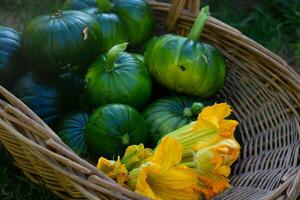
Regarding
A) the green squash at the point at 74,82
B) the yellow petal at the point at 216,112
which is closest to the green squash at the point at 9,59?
the green squash at the point at 74,82

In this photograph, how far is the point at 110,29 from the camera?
198 cm

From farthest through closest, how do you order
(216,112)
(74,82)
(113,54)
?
(74,82) < (113,54) < (216,112)

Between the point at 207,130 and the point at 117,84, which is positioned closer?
the point at 207,130

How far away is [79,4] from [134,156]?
→ 0.77 m

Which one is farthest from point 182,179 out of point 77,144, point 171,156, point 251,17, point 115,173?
point 251,17

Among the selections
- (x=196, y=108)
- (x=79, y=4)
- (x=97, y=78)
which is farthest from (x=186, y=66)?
(x=79, y=4)

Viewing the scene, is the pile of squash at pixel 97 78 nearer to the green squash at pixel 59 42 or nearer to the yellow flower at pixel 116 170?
the green squash at pixel 59 42

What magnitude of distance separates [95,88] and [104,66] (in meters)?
0.07

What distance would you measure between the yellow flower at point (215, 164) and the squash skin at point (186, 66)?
14.8 inches

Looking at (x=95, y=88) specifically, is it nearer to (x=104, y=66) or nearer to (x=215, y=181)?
(x=104, y=66)

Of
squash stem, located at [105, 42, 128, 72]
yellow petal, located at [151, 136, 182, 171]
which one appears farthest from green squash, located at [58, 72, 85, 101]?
yellow petal, located at [151, 136, 182, 171]

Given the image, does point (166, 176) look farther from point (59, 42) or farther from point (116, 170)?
point (59, 42)

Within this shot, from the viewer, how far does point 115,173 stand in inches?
59.6

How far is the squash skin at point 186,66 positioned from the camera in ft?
6.05
